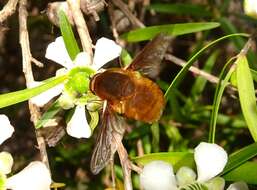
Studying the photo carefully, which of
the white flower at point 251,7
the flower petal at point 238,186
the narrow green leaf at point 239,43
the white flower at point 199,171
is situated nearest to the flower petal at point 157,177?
the white flower at point 199,171

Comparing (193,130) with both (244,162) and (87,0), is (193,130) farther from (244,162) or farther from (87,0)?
(244,162)

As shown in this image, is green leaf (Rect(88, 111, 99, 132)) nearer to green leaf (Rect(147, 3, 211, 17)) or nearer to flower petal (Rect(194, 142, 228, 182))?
flower petal (Rect(194, 142, 228, 182))

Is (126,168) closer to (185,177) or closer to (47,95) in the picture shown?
(185,177)

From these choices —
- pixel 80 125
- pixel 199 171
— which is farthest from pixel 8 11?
pixel 199 171

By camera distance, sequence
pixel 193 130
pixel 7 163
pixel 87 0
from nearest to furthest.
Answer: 1. pixel 7 163
2. pixel 87 0
3. pixel 193 130

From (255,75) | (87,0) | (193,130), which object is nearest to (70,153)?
(193,130)

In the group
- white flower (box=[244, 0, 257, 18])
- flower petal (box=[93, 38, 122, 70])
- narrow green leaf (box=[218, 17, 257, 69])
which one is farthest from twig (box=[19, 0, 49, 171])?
narrow green leaf (box=[218, 17, 257, 69])

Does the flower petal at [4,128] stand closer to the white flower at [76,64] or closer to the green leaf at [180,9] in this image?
the white flower at [76,64]
